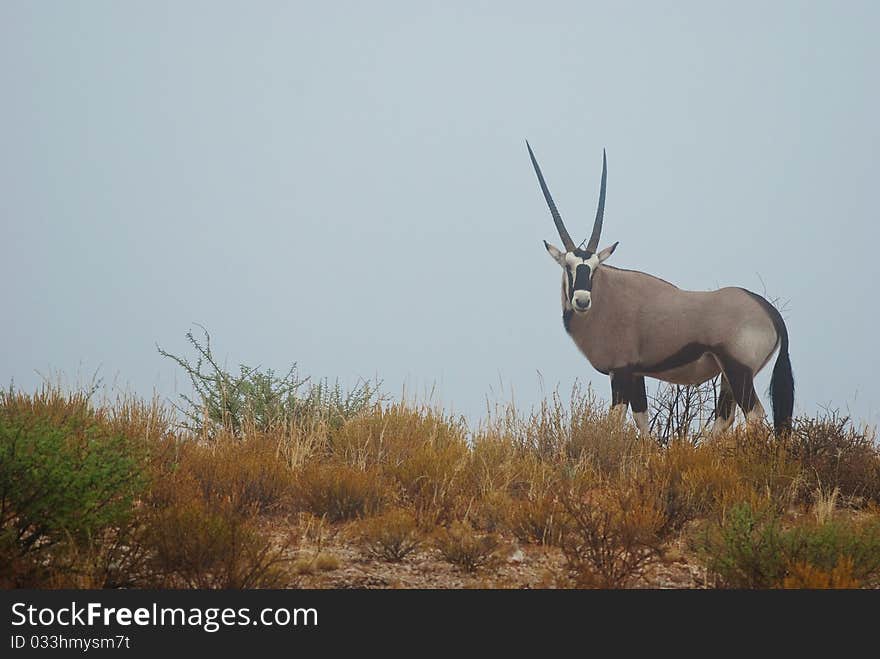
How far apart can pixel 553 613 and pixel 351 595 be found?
1.10m

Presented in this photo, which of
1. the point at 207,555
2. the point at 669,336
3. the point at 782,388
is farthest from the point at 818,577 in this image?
the point at 782,388

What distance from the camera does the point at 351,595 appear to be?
16.6ft

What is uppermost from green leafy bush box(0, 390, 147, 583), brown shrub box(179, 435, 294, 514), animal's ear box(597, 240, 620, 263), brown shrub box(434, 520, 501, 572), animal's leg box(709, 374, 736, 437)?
animal's ear box(597, 240, 620, 263)

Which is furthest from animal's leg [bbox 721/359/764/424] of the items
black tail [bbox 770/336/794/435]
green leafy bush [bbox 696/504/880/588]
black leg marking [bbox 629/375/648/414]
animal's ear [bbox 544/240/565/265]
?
green leafy bush [bbox 696/504/880/588]

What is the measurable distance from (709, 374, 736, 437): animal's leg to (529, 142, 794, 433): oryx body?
0.59 feet

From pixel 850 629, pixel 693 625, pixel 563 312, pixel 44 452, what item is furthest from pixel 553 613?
pixel 563 312

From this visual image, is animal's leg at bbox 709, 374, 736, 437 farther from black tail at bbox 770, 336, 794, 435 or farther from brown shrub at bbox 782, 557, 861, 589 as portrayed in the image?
brown shrub at bbox 782, 557, 861, 589

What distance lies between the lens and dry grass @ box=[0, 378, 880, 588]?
18.8 feet

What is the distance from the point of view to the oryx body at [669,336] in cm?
1106

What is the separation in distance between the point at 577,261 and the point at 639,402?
1836 millimetres

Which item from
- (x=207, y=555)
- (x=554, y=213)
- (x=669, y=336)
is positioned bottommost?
(x=207, y=555)

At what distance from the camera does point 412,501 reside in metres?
7.94

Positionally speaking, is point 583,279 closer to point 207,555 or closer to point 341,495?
point 341,495

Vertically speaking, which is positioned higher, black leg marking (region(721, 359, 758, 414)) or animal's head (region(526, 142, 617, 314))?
animal's head (region(526, 142, 617, 314))
